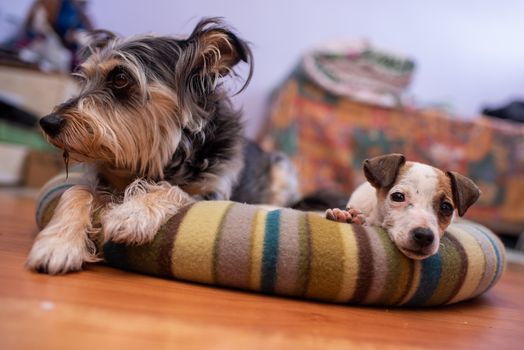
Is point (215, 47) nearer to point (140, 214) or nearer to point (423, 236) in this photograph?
point (140, 214)

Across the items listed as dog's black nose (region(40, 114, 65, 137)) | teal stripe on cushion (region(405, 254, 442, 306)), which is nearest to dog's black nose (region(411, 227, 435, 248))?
teal stripe on cushion (region(405, 254, 442, 306))

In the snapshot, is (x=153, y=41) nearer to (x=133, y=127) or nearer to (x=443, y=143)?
(x=133, y=127)

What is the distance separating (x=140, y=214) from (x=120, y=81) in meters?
0.56

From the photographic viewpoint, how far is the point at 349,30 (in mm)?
5109

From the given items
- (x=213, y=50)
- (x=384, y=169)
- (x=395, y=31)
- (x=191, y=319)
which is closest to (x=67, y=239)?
(x=191, y=319)

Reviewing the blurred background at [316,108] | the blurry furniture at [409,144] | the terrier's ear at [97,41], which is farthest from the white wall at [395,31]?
the terrier's ear at [97,41]

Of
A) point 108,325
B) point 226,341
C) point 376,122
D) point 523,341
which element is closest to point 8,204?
point 108,325

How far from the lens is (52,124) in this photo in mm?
1442

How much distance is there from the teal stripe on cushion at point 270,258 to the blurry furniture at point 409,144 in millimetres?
2852

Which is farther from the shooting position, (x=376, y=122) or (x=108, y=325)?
(x=376, y=122)

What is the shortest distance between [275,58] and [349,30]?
97cm

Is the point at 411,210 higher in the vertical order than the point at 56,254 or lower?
higher

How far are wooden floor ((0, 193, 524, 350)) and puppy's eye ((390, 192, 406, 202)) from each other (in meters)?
0.38

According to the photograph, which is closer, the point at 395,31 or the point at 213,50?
the point at 213,50
